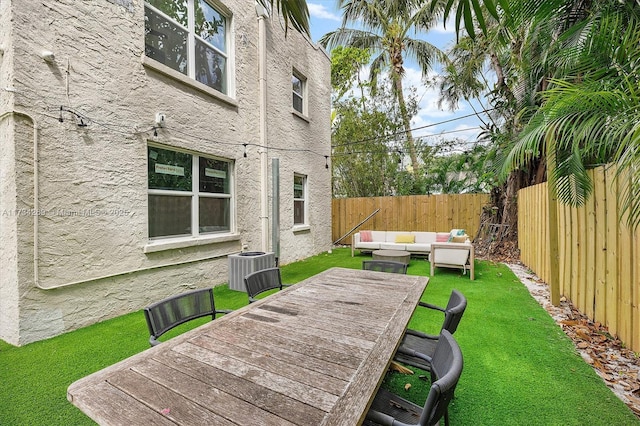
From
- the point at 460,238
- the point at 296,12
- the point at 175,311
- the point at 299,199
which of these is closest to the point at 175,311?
the point at 175,311

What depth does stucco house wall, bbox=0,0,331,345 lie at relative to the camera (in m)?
3.14

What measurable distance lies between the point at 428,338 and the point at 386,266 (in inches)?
52.3

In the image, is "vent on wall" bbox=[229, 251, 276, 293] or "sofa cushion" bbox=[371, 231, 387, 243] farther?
"sofa cushion" bbox=[371, 231, 387, 243]

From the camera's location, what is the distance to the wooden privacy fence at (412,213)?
32.0ft

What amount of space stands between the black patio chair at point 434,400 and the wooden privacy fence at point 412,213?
29.7ft

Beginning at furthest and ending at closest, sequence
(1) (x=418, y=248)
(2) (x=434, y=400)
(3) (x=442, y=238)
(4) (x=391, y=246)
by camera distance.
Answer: (4) (x=391, y=246) < (3) (x=442, y=238) < (1) (x=418, y=248) < (2) (x=434, y=400)

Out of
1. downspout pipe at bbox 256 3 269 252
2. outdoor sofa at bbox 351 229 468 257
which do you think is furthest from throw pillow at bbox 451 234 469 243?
downspout pipe at bbox 256 3 269 252

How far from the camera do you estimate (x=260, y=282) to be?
286 cm

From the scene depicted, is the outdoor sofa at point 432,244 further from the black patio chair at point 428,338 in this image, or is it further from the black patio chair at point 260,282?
the black patio chair at point 260,282

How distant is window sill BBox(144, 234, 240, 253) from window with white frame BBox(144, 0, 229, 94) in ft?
9.54

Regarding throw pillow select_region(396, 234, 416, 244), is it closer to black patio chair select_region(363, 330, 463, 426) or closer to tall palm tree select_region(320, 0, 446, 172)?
tall palm tree select_region(320, 0, 446, 172)

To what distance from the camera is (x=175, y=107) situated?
4.69m

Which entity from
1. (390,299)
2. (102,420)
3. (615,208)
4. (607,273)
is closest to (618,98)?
(615,208)

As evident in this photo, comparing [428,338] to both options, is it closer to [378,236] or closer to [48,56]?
[48,56]
